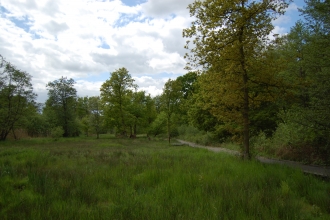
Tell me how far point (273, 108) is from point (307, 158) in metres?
9.72

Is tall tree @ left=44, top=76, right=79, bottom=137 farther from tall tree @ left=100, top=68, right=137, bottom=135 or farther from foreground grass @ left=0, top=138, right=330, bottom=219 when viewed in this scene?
foreground grass @ left=0, top=138, right=330, bottom=219

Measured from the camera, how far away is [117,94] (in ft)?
145

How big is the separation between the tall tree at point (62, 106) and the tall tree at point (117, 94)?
32.8ft

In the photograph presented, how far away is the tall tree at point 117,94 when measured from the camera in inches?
1729

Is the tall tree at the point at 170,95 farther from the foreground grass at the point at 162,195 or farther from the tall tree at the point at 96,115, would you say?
the tall tree at the point at 96,115

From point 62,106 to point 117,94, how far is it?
15.6 m

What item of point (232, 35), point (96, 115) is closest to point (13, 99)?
point (96, 115)

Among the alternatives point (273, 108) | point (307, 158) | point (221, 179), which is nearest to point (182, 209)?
point (221, 179)

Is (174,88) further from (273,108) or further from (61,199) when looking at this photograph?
(61,199)

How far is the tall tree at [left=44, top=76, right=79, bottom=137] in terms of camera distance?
49.3 metres

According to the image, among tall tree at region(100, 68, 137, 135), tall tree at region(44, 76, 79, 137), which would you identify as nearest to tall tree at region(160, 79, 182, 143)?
tall tree at region(100, 68, 137, 135)

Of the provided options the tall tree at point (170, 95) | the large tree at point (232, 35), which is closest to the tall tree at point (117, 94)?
the tall tree at point (170, 95)

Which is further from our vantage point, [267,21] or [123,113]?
[123,113]

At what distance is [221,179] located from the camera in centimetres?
737
